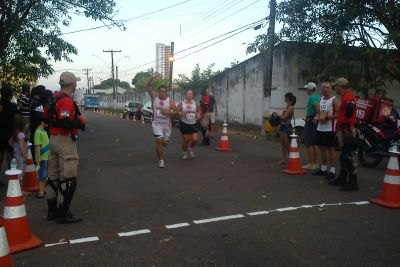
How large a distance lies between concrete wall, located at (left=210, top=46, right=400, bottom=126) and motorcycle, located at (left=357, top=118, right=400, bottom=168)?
8.22m

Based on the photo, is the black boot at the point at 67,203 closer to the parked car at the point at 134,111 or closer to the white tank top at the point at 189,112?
the white tank top at the point at 189,112

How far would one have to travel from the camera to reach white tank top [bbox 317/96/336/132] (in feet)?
27.5

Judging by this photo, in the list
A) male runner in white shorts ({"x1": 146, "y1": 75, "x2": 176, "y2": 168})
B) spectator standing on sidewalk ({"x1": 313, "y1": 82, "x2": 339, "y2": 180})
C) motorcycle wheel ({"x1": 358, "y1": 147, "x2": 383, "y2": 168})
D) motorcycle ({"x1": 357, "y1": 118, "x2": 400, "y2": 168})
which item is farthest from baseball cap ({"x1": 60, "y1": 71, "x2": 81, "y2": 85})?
motorcycle wheel ({"x1": 358, "y1": 147, "x2": 383, "y2": 168})

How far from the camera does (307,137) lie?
938 centimetres

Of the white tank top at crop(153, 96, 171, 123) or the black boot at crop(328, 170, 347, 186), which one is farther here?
the white tank top at crop(153, 96, 171, 123)

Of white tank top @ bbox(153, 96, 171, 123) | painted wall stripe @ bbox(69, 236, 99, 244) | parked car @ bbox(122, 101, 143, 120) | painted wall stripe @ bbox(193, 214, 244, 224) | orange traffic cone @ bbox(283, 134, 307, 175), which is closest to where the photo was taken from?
painted wall stripe @ bbox(69, 236, 99, 244)

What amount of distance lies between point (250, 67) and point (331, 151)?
15.6 metres

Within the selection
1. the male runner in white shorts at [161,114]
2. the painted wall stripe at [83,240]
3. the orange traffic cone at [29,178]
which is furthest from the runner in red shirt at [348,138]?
the orange traffic cone at [29,178]

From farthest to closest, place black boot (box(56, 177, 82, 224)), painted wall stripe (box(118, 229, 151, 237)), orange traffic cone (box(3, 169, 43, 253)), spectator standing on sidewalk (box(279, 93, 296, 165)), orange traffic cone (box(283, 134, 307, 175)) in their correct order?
spectator standing on sidewalk (box(279, 93, 296, 165))
orange traffic cone (box(283, 134, 307, 175))
black boot (box(56, 177, 82, 224))
painted wall stripe (box(118, 229, 151, 237))
orange traffic cone (box(3, 169, 43, 253))

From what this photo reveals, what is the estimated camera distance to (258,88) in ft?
74.4

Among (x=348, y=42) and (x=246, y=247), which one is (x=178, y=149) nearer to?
(x=348, y=42)

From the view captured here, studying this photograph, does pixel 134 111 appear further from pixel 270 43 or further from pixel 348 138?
pixel 348 138

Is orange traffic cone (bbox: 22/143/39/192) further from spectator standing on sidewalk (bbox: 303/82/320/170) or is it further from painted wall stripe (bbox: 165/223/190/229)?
spectator standing on sidewalk (bbox: 303/82/320/170)

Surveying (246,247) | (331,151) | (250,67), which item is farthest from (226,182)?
(250,67)
